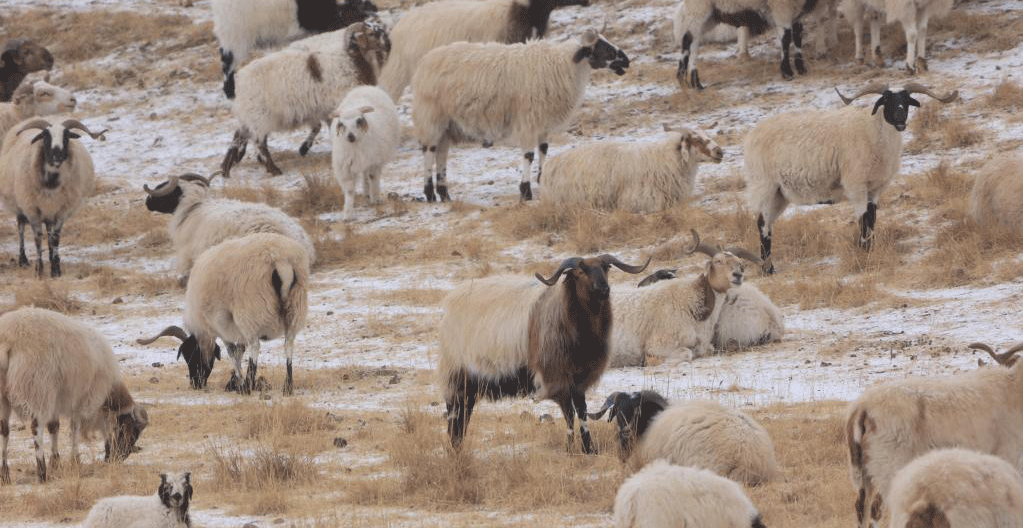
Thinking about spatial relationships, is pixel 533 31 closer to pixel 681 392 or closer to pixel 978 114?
pixel 978 114

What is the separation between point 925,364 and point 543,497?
147 inches

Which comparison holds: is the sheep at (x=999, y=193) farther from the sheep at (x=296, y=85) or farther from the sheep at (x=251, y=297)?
the sheep at (x=296, y=85)

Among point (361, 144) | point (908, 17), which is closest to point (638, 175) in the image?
point (361, 144)

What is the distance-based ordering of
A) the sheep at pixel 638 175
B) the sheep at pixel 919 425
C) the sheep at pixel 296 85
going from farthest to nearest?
the sheep at pixel 296 85
the sheep at pixel 638 175
the sheep at pixel 919 425

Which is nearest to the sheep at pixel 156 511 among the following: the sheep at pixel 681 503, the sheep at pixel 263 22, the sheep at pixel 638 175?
the sheep at pixel 681 503

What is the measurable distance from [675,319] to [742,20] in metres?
8.28

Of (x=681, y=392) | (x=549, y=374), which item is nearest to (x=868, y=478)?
(x=549, y=374)

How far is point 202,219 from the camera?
14.9 metres

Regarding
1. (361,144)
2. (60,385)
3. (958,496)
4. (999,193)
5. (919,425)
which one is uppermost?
(958,496)

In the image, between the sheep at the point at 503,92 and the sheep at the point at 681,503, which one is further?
the sheep at the point at 503,92

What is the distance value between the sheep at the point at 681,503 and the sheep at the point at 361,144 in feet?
36.3

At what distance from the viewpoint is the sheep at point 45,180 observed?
16938 mm

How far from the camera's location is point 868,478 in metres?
7.04

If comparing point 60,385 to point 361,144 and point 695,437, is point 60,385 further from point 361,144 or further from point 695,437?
point 361,144
